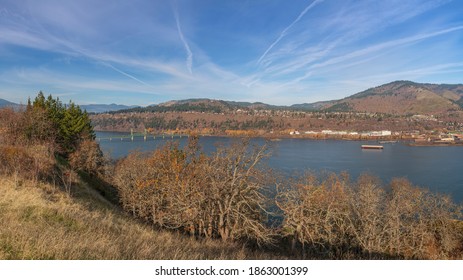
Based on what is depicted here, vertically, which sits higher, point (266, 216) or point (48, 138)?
point (48, 138)

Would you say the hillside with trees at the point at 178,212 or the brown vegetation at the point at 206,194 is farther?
the brown vegetation at the point at 206,194

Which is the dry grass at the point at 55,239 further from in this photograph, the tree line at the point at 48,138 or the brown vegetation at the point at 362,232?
the brown vegetation at the point at 362,232

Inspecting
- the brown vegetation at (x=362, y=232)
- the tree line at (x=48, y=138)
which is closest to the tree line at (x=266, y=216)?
the brown vegetation at (x=362, y=232)

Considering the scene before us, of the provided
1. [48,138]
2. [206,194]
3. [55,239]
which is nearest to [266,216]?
[206,194]

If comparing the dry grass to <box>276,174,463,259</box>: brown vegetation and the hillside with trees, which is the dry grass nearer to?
the hillside with trees

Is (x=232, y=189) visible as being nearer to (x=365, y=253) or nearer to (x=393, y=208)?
(x=365, y=253)

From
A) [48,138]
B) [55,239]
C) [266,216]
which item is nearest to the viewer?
[55,239]

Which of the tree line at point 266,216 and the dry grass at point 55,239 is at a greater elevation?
the dry grass at point 55,239

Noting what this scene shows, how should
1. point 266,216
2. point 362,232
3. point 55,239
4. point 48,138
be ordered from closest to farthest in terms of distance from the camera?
point 55,239
point 362,232
point 266,216
point 48,138

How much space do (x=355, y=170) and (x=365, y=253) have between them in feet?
122

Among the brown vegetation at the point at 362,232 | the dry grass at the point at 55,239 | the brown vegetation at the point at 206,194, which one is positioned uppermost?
the dry grass at the point at 55,239

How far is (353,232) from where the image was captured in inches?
589

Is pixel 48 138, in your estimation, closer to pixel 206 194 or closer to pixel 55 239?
pixel 206 194

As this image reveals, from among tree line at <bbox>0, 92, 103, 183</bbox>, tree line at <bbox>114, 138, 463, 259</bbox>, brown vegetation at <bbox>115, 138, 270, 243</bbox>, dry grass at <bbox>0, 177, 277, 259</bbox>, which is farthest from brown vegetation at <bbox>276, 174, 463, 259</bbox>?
tree line at <bbox>0, 92, 103, 183</bbox>
